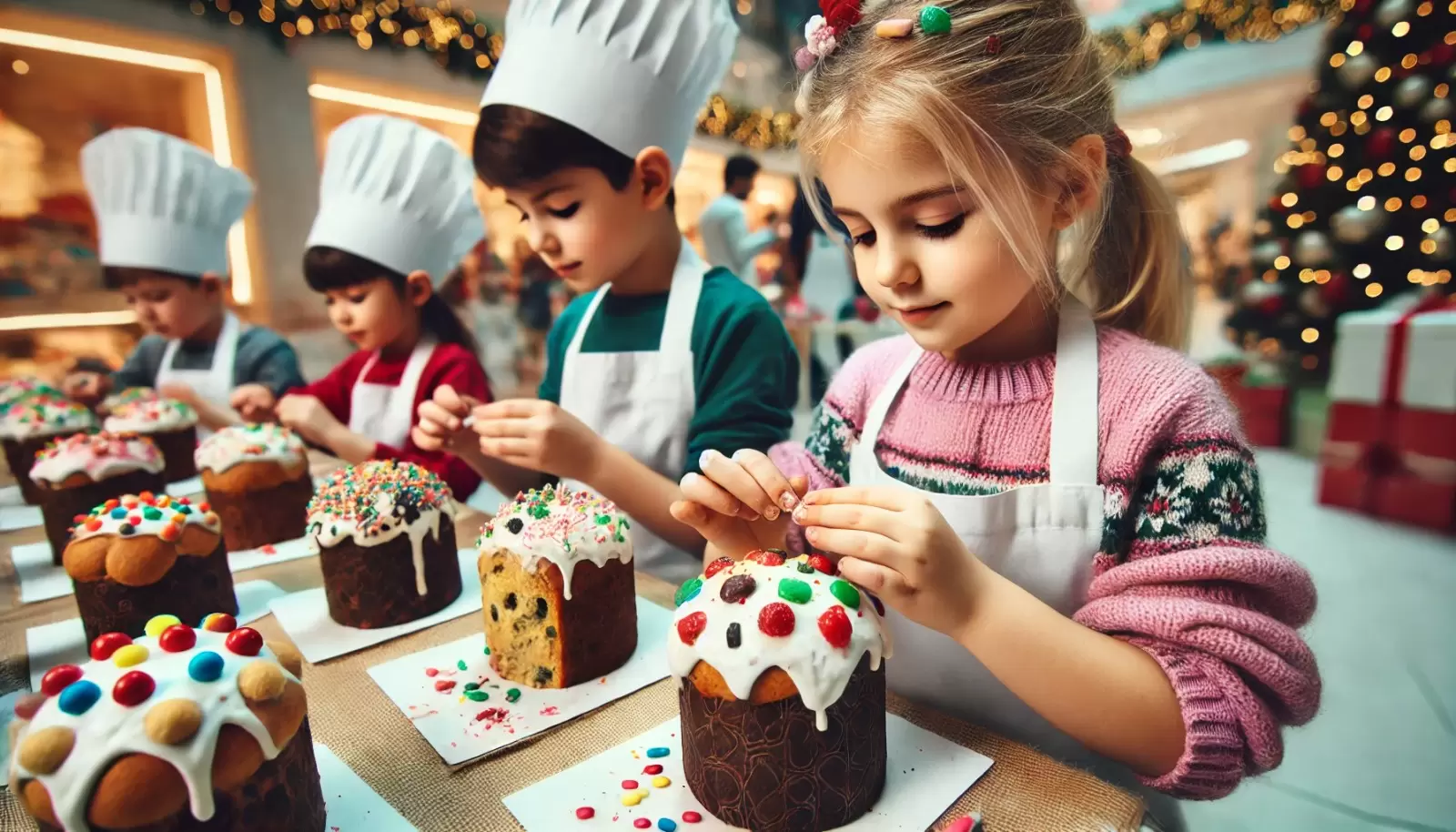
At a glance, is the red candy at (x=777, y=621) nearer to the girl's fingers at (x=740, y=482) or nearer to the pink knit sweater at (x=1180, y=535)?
the girl's fingers at (x=740, y=482)

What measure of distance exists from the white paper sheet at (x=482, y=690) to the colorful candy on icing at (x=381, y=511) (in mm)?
215

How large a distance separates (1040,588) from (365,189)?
1.89 metres

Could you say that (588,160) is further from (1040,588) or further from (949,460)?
(1040,588)

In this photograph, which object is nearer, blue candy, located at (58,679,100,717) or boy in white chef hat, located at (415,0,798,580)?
blue candy, located at (58,679,100,717)

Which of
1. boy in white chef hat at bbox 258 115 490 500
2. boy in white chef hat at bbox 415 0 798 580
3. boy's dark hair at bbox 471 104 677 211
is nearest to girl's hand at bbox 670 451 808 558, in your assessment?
boy in white chef hat at bbox 415 0 798 580

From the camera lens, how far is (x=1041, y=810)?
743 millimetres

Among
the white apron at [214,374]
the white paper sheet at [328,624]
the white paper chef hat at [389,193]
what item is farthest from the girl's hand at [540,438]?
the white apron at [214,374]

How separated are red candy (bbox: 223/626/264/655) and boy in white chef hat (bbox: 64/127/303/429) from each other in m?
2.08

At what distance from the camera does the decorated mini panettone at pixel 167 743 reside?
625 mm

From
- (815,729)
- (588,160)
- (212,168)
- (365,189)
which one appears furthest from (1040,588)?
(212,168)

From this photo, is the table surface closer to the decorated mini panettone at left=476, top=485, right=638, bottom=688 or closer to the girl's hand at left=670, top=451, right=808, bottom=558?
the decorated mini panettone at left=476, top=485, right=638, bottom=688

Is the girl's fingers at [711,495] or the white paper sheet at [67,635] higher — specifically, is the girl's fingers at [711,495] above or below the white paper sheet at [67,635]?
above

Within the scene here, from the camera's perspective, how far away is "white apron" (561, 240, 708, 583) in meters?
1.47

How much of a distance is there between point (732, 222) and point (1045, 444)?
8.79ft
